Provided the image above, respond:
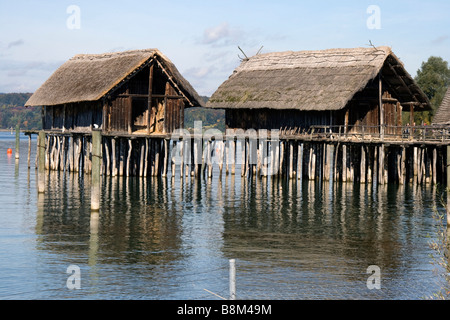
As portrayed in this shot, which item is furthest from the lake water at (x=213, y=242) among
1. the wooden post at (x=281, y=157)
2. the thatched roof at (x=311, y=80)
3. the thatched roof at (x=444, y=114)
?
the thatched roof at (x=444, y=114)

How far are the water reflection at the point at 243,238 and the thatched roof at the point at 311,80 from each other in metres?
5.42

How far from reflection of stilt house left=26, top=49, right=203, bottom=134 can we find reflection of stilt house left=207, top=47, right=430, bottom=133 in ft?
11.4

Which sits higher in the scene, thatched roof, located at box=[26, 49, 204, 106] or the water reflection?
thatched roof, located at box=[26, 49, 204, 106]

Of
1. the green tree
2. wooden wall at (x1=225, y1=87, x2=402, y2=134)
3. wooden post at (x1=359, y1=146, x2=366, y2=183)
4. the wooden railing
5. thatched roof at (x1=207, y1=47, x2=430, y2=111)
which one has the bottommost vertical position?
wooden post at (x1=359, y1=146, x2=366, y2=183)

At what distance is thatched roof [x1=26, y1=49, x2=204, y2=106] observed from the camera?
3984cm

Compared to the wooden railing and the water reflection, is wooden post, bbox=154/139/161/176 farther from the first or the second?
the wooden railing

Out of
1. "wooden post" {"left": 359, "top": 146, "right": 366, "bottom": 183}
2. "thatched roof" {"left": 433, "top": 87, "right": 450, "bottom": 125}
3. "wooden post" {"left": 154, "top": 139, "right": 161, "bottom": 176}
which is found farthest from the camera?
"thatched roof" {"left": 433, "top": 87, "right": 450, "bottom": 125}

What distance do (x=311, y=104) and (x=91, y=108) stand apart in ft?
39.1

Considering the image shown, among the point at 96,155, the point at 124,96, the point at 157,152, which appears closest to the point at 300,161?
the point at 157,152

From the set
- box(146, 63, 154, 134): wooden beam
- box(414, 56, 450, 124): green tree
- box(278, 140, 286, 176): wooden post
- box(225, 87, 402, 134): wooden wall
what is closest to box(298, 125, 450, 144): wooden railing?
box(225, 87, 402, 134): wooden wall

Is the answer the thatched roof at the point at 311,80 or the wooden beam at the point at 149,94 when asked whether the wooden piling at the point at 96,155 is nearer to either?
the wooden beam at the point at 149,94

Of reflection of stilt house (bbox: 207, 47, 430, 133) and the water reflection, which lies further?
reflection of stilt house (bbox: 207, 47, 430, 133)

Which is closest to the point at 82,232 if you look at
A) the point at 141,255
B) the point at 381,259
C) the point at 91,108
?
the point at 141,255

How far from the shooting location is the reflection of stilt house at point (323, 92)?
132 feet
